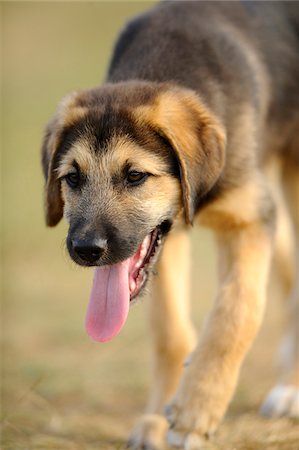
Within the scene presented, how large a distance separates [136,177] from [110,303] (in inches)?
25.7

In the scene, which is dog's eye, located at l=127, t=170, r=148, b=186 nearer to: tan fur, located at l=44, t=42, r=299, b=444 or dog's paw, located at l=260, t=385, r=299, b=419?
tan fur, located at l=44, t=42, r=299, b=444

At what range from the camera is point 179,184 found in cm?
484

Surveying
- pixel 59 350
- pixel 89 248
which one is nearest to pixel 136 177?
pixel 89 248

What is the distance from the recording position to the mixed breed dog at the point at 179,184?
468 centimetres

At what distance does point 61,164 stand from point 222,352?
128cm

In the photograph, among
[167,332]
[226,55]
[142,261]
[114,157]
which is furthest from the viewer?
[167,332]

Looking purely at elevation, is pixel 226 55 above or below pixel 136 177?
above

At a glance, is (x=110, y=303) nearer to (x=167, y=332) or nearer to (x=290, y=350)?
(x=167, y=332)

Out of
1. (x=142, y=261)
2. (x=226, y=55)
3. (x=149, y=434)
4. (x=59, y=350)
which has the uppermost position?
(x=226, y=55)

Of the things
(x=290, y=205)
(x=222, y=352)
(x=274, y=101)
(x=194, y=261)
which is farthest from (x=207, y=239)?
(x=222, y=352)

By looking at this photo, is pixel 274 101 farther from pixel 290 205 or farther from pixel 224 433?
pixel 224 433

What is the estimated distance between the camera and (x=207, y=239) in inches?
490

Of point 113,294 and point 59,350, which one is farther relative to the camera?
point 59,350

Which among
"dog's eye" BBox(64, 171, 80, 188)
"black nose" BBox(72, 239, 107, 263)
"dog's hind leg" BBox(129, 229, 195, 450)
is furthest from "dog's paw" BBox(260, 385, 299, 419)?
"dog's eye" BBox(64, 171, 80, 188)
